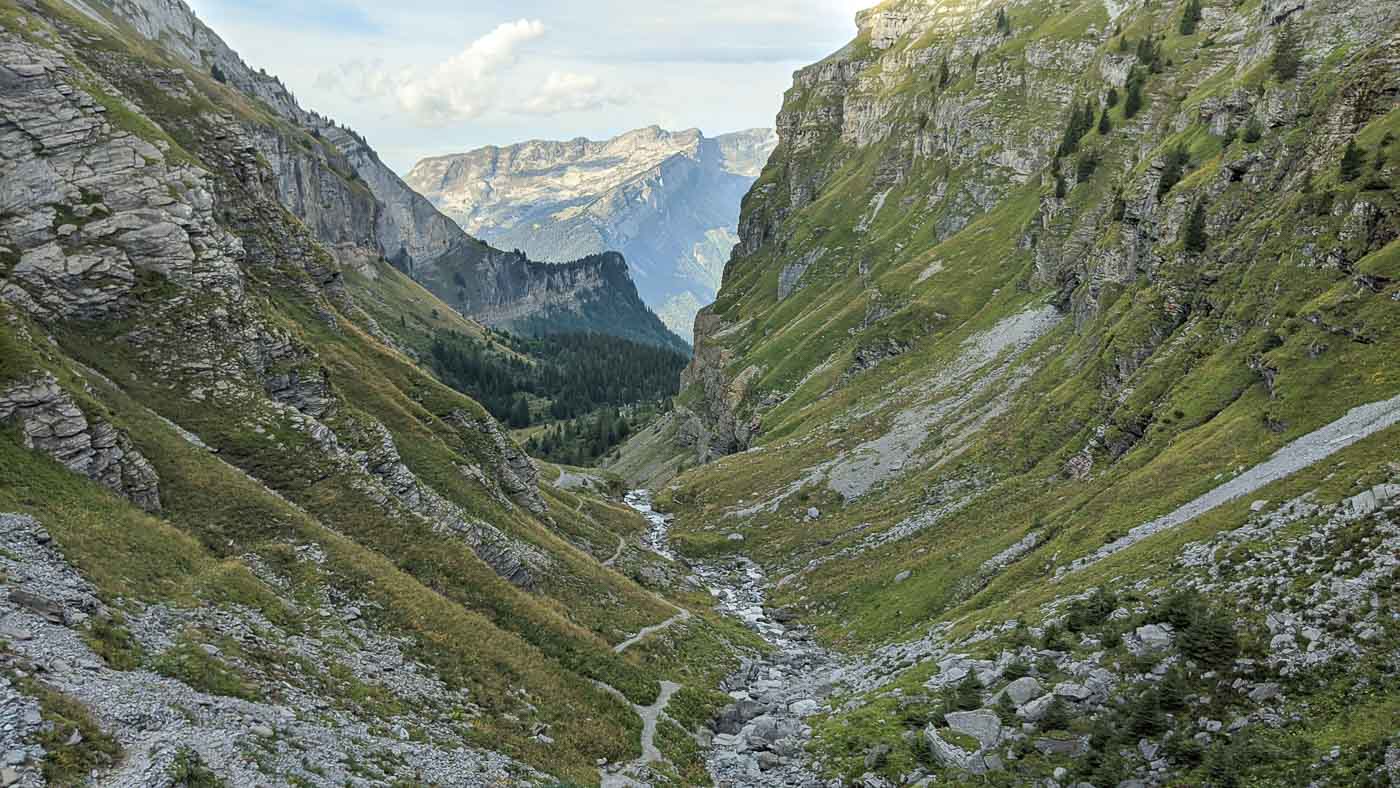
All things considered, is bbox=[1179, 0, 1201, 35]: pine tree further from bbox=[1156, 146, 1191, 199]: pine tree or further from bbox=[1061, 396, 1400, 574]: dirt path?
bbox=[1061, 396, 1400, 574]: dirt path

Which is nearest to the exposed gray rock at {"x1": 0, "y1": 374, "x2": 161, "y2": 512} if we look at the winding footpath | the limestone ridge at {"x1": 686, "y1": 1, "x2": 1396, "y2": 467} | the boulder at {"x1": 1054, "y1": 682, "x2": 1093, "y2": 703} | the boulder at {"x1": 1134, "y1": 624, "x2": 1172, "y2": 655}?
the winding footpath

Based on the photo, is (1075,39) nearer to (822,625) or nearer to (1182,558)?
(822,625)

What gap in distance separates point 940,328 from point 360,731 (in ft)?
355

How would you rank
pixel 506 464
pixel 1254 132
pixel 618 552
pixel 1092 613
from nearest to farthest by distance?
pixel 1092 613 < pixel 1254 132 < pixel 506 464 < pixel 618 552

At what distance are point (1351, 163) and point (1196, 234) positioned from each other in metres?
14.4

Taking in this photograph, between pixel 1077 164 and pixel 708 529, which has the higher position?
pixel 1077 164

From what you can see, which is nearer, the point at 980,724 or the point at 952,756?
the point at 952,756

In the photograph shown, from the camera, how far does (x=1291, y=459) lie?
3559cm

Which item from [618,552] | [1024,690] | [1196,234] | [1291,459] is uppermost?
[1196,234]

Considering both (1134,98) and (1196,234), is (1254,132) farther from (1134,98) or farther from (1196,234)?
(1134,98)

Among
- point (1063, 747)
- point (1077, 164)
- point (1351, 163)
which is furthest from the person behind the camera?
point (1077, 164)

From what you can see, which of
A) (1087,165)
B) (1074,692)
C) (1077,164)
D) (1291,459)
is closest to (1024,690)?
(1074,692)

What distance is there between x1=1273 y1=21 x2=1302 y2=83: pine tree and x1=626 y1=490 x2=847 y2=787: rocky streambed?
6265 cm

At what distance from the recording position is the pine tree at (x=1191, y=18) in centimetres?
11994
